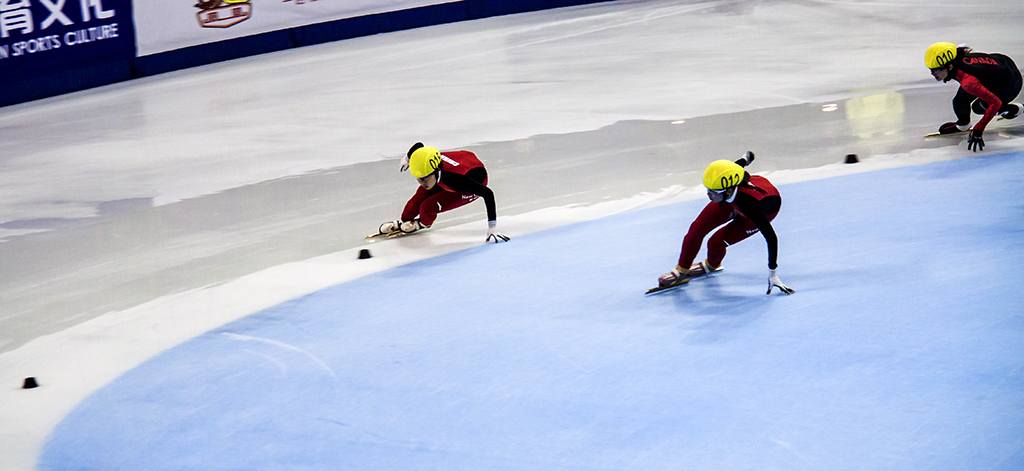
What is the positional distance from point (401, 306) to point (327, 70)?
9.80 m

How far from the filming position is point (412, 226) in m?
7.29

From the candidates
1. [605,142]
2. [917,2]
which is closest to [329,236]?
[605,142]

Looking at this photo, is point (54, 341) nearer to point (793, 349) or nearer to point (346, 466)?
point (346, 466)

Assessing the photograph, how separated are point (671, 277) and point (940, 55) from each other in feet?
12.8

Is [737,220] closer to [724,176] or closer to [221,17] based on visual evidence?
[724,176]

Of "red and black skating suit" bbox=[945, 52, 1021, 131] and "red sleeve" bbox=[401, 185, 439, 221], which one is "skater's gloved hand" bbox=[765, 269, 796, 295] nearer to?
"red sleeve" bbox=[401, 185, 439, 221]

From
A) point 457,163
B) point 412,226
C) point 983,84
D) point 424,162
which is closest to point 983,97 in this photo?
point 983,84

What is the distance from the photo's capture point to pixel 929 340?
464 centimetres

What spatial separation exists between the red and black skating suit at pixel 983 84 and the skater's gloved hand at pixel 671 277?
3.88 m

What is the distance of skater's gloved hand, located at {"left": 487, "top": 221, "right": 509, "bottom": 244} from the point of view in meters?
6.82

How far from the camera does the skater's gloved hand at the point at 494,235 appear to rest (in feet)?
22.4

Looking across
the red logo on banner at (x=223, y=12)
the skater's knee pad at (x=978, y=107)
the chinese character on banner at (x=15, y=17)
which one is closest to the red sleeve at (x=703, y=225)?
the skater's knee pad at (x=978, y=107)

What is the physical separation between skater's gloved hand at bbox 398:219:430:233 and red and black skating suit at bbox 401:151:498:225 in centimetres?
4

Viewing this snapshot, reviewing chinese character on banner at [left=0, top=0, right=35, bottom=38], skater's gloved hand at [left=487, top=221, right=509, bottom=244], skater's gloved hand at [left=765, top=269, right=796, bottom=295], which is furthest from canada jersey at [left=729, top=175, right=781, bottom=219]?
chinese character on banner at [left=0, top=0, right=35, bottom=38]
